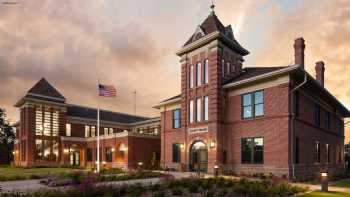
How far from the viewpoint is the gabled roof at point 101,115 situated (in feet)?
170

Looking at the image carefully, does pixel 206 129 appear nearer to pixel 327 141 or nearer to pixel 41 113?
pixel 327 141

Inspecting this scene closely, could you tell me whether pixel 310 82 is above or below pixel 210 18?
below

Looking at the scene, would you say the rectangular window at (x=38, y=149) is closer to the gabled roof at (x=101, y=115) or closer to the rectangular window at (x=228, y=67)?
the gabled roof at (x=101, y=115)

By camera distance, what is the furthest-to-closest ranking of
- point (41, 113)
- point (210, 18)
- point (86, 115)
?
point (86, 115), point (41, 113), point (210, 18)

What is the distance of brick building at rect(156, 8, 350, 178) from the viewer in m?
23.8

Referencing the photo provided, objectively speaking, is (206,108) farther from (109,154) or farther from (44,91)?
(44,91)

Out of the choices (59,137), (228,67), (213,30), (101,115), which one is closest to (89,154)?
(59,137)

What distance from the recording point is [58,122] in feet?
157

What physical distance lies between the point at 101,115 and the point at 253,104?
3564cm

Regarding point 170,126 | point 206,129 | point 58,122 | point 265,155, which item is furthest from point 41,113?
point 265,155

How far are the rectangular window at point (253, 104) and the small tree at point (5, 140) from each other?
55.1m

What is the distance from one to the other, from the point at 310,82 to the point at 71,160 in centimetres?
3709

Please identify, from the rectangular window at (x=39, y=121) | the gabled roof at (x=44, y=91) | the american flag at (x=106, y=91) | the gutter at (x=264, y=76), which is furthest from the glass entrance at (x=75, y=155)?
the gutter at (x=264, y=76)

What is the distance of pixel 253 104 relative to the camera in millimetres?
25984
